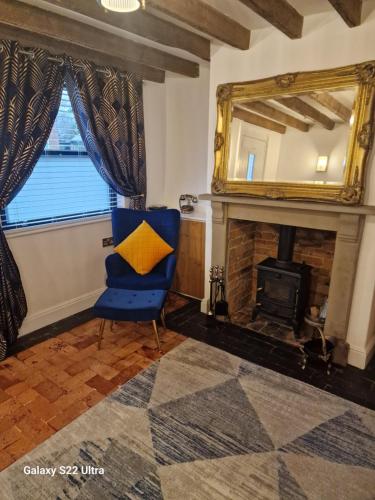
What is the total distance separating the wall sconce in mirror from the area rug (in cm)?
161

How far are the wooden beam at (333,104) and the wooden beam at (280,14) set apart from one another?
17.4 inches

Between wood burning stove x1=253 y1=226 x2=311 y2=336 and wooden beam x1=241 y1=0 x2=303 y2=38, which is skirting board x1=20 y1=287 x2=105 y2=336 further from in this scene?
wooden beam x1=241 y1=0 x2=303 y2=38

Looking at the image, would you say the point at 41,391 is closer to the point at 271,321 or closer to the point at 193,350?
the point at 193,350

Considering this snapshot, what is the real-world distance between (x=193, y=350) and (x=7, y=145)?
218 centimetres

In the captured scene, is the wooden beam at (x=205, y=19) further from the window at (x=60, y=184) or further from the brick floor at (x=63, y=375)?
the brick floor at (x=63, y=375)

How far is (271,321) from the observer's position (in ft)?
10.4

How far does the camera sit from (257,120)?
8.95 feet

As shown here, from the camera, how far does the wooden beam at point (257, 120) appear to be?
8.70 feet

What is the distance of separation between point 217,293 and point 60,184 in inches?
72.5

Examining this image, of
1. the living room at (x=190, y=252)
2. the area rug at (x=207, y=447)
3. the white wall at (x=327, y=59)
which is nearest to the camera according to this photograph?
the area rug at (x=207, y=447)

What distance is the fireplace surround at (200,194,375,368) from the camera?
7.69 ft

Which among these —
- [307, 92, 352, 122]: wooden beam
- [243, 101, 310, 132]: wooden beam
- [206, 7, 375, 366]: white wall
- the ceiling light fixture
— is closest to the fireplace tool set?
[206, 7, 375, 366]: white wall

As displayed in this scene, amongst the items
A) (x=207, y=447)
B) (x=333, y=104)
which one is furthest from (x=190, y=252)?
(x=207, y=447)

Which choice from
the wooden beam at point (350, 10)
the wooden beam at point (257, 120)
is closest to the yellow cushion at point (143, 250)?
the wooden beam at point (257, 120)
